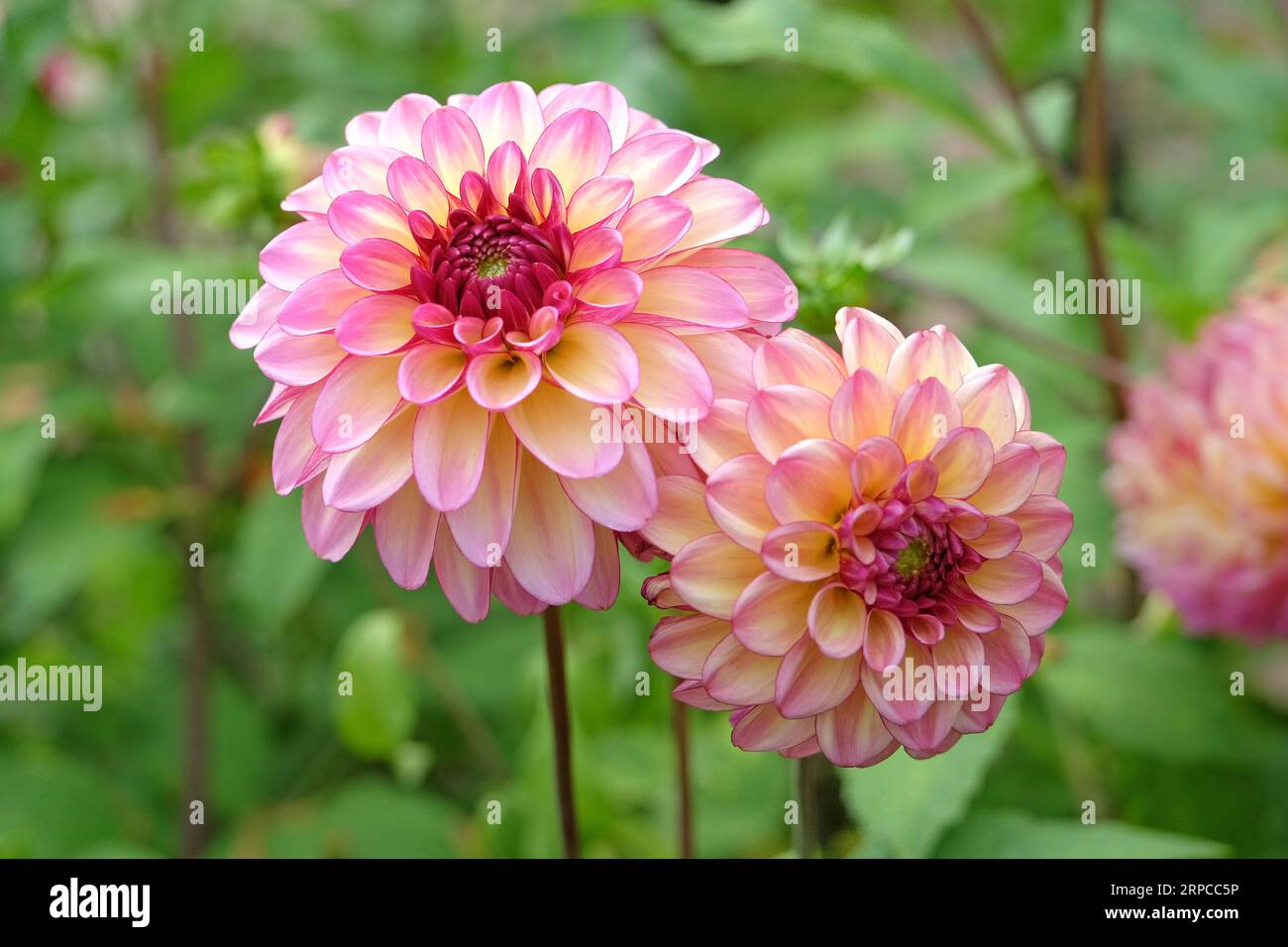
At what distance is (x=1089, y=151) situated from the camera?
3.12ft

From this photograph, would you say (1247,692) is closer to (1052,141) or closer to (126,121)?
(1052,141)

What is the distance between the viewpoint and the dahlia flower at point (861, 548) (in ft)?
1.33

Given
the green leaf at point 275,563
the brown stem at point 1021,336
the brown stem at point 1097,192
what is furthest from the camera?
the green leaf at point 275,563

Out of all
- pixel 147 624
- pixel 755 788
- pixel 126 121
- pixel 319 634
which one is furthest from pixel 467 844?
pixel 126 121

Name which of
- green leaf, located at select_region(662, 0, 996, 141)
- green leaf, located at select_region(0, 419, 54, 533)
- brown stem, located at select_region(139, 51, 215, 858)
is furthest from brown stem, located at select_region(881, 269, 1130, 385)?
green leaf, located at select_region(0, 419, 54, 533)

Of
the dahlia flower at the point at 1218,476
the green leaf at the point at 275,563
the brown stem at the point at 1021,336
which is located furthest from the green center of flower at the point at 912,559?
the green leaf at the point at 275,563

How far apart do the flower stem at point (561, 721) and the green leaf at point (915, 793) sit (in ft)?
0.51

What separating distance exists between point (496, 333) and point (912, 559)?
17cm

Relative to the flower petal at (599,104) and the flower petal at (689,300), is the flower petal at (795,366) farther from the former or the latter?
the flower petal at (599,104)

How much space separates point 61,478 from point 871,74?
94 centimetres

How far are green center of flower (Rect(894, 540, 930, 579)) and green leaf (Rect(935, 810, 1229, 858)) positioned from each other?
26cm

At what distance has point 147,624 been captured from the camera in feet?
4.48

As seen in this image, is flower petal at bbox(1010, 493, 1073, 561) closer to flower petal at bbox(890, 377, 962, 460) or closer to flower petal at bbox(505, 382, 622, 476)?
flower petal at bbox(890, 377, 962, 460)

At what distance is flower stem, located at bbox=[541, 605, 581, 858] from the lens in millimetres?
491
